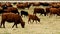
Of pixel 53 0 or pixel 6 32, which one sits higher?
pixel 6 32

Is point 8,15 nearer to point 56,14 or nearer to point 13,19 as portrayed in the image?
point 13,19

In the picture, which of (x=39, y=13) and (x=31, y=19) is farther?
(x=39, y=13)

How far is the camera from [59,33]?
9.88 m

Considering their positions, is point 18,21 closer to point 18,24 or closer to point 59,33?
point 18,24

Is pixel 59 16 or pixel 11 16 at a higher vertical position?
pixel 11 16

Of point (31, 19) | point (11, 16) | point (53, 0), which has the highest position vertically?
point (11, 16)

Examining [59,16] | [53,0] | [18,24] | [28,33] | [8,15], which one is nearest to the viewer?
[28,33]

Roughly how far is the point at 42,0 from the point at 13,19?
20.7 m

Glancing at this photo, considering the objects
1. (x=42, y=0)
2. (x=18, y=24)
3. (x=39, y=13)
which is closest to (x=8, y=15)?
(x=18, y=24)

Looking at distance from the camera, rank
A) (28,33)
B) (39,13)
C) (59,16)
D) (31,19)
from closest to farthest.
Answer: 1. (28,33)
2. (31,19)
3. (59,16)
4. (39,13)

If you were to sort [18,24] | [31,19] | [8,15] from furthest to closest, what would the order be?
[31,19] < [18,24] < [8,15]

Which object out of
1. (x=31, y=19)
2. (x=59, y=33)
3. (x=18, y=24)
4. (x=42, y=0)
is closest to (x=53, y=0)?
(x=42, y=0)

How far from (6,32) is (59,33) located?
2.03 metres

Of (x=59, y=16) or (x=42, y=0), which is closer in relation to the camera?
(x=59, y=16)
